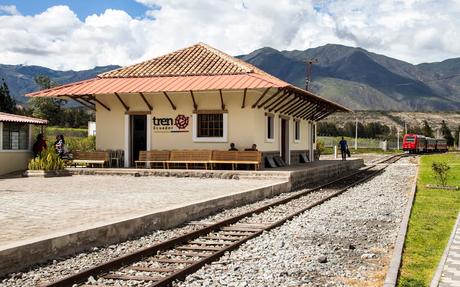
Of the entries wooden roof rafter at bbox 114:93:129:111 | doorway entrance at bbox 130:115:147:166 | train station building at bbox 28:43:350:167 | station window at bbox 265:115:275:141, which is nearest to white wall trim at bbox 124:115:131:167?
train station building at bbox 28:43:350:167

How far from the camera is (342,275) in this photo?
6.46 metres

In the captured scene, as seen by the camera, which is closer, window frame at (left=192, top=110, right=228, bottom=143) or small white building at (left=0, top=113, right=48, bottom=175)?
small white building at (left=0, top=113, right=48, bottom=175)

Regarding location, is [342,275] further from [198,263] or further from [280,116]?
[280,116]

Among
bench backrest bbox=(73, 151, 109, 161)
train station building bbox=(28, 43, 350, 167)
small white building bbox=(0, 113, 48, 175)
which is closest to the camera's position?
small white building bbox=(0, 113, 48, 175)

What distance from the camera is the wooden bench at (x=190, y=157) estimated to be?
21328 mm

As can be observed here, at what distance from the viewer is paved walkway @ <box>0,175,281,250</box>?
27.5 feet

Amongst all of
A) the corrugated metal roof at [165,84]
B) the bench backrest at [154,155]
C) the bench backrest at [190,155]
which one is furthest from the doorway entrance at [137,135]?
the bench backrest at [190,155]

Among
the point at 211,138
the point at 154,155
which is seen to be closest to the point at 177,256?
the point at 211,138

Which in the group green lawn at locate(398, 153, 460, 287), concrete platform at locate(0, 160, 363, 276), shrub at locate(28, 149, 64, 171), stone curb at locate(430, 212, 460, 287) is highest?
shrub at locate(28, 149, 64, 171)

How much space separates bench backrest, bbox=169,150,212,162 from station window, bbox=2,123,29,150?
5.88 meters

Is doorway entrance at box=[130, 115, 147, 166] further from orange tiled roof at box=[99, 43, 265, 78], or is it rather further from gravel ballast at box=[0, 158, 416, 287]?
gravel ballast at box=[0, 158, 416, 287]

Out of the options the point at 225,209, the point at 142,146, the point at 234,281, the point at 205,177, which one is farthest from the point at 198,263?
the point at 142,146

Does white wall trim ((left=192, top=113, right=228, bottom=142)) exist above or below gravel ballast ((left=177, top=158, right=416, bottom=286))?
above

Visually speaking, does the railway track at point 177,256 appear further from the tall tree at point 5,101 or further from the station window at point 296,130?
the tall tree at point 5,101
